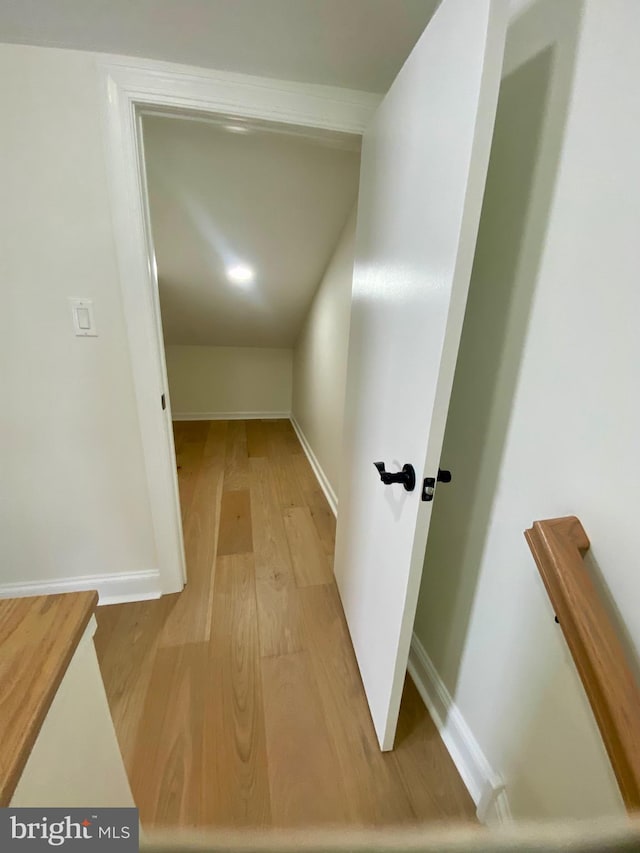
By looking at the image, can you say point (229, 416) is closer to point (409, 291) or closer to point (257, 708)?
point (257, 708)

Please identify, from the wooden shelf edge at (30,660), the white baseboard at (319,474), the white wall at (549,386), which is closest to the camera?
the wooden shelf edge at (30,660)

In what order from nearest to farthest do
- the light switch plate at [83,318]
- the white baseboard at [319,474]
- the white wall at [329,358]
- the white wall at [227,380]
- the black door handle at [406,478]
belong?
the black door handle at [406,478] < the light switch plate at [83,318] < the white wall at [329,358] < the white baseboard at [319,474] < the white wall at [227,380]

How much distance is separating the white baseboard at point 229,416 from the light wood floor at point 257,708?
8.02 feet

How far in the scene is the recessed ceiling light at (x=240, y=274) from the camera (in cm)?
244

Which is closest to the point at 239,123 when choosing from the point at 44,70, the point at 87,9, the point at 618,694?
the point at 87,9

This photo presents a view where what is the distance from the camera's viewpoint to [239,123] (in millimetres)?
1104

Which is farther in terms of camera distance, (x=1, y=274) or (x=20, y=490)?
(x=20, y=490)

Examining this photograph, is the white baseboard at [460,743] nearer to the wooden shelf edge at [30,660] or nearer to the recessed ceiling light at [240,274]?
the wooden shelf edge at [30,660]

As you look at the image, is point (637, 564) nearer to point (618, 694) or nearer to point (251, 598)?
point (618, 694)

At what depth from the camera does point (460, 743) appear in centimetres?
96

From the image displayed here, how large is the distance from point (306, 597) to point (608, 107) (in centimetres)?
175

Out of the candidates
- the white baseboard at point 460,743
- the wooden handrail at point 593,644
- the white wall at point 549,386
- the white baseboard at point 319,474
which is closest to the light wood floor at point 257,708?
the white baseboard at point 460,743

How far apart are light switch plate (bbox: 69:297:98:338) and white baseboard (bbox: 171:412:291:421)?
9.69 feet

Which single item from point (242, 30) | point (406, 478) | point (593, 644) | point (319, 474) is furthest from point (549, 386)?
point (319, 474)
